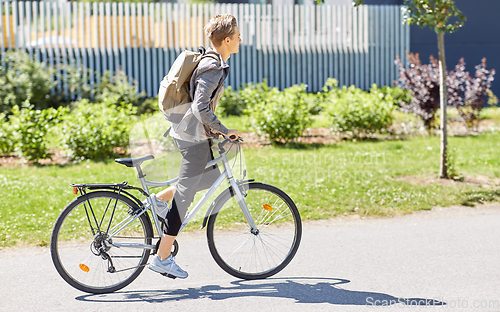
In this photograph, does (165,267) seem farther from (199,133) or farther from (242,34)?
(242,34)

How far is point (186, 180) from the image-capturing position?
4078 mm

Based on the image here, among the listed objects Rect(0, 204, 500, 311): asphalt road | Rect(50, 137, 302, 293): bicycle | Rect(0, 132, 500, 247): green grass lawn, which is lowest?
Rect(0, 204, 500, 311): asphalt road

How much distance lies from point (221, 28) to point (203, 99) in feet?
1.76

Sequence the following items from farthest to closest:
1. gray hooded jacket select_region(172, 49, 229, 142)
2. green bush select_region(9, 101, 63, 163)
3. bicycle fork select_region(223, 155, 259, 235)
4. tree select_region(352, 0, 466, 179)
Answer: green bush select_region(9, 101, 63, 163), tree select_region(352, 0, 466, 179), bicycle fork select_region(223, 155, 259, 235), gray hooded jacket select_region(172, 49, 229, 142)

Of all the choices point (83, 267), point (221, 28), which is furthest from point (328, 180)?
point (83, 267)

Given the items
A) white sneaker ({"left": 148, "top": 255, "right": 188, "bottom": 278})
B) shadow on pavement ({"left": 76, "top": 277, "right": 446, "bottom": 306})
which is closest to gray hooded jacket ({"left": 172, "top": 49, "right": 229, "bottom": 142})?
white sneaker ({"left": 148, "top": 255, "right": 188, "bottom": 278})

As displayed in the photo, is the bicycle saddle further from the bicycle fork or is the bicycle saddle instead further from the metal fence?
the metal fence

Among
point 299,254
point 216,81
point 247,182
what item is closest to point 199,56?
point 216,81

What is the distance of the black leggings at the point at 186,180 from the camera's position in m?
4.05

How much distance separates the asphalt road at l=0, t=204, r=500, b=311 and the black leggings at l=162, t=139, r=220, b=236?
54cm

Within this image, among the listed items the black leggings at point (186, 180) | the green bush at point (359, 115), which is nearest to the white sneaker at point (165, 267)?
the black leggings at point (186, 180)

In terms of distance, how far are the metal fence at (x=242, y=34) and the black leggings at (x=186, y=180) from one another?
35.7ft

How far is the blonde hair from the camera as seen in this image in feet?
12.8

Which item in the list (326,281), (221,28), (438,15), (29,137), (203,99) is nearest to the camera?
(203,99)
